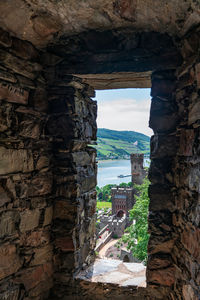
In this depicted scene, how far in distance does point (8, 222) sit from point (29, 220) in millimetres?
223

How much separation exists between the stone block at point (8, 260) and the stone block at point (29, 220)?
0.57 ft

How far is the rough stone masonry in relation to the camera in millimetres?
1759

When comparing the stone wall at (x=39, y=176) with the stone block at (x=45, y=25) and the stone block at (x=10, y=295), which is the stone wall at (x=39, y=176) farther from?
the stone block at (x=45, y=25)

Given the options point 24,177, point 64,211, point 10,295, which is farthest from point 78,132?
point 10,295

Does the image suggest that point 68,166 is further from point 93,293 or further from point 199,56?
point 199,56

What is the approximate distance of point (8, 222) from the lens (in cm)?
190

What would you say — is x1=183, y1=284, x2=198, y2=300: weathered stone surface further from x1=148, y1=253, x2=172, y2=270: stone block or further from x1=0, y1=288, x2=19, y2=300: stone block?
x1=0, y1=288, x2=19, y2=300: stone block

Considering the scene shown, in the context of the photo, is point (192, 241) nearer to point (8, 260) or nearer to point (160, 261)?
point (160, 261)

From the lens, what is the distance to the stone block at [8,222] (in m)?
Answer: 1.86

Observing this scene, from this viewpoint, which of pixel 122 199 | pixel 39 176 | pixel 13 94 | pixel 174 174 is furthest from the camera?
pixel 122 199

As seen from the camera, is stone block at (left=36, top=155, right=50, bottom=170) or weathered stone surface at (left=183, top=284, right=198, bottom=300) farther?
stone block at (left=36, top=155, right=50, bottom=170)

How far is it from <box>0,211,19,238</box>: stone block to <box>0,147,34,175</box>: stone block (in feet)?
1.16

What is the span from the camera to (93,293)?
2.34 m

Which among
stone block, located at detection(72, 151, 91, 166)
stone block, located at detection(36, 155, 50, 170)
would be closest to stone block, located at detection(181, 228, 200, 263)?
stone block, located at detection(72, 151, 91, 166)
